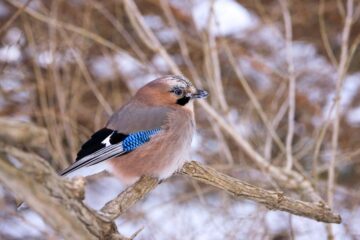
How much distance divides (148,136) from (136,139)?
61 mm

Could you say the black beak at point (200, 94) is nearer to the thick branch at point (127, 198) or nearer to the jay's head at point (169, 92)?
the jay's head at point (169, 92)

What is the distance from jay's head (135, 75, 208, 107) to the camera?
135 inches

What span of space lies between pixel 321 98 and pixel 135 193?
9.55 feet

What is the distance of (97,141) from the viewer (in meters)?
3.17

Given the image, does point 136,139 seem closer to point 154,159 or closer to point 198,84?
point 154,159

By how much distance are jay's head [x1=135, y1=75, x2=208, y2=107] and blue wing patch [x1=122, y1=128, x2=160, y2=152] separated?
0.67ft

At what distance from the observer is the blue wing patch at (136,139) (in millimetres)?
3252

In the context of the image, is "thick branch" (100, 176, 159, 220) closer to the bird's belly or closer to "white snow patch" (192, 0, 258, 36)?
the bird's belly

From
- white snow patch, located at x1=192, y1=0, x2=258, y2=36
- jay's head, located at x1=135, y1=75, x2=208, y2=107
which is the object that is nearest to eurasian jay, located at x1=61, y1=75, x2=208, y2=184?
jay's head, located at x1=135, y1=75, x2=208, y2=107

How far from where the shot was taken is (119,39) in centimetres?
533

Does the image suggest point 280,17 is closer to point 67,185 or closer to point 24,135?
point 67,185

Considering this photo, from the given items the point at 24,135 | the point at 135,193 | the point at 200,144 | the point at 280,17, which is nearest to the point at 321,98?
the point at 280,17

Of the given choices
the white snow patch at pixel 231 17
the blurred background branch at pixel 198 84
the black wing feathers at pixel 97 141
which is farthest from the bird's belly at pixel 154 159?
the white snow patch at pixel 231 17

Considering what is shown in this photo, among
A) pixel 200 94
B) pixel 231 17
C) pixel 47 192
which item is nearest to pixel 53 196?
pixel 47 192
